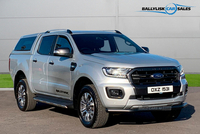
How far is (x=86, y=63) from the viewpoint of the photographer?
6.73 meters

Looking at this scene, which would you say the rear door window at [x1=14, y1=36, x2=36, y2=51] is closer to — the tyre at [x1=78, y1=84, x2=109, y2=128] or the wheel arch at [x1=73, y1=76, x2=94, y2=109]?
the wheel arch at [x1=73, y1=76, x2=94, y2=109]

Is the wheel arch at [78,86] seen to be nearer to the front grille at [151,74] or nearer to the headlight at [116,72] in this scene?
the headlight at [116,72]

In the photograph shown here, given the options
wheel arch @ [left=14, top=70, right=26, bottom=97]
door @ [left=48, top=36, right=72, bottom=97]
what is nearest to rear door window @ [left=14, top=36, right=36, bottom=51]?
wheel arch @ [left=14, top=70, right=26, bottom=97]

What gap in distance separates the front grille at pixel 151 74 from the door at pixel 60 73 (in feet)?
5.08

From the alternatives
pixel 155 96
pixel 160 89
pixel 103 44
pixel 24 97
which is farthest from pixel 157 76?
pixel 24 97

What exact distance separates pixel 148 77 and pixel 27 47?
4.04 meters

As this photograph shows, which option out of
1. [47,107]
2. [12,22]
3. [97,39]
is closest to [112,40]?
[97,39]

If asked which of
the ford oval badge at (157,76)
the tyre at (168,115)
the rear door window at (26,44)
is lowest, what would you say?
the tyre at (168,115)

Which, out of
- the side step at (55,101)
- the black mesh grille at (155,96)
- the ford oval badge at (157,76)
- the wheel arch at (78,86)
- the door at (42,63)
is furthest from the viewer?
the door at (42,63)

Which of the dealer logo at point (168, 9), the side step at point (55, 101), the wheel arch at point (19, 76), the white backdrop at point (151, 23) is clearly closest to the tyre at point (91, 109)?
the side step at point (55, 101)

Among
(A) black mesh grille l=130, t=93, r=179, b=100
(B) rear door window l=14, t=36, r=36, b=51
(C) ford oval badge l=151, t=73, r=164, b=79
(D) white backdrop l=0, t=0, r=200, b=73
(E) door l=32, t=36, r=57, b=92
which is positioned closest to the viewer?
(A) black mesh grille l=130, t=93, r=179, b=100

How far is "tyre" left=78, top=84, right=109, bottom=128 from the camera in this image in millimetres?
6348

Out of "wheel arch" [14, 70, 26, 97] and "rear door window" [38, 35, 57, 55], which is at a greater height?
"rear door window" [38, 35, 57, 55]

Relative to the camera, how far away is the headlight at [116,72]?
620cm
